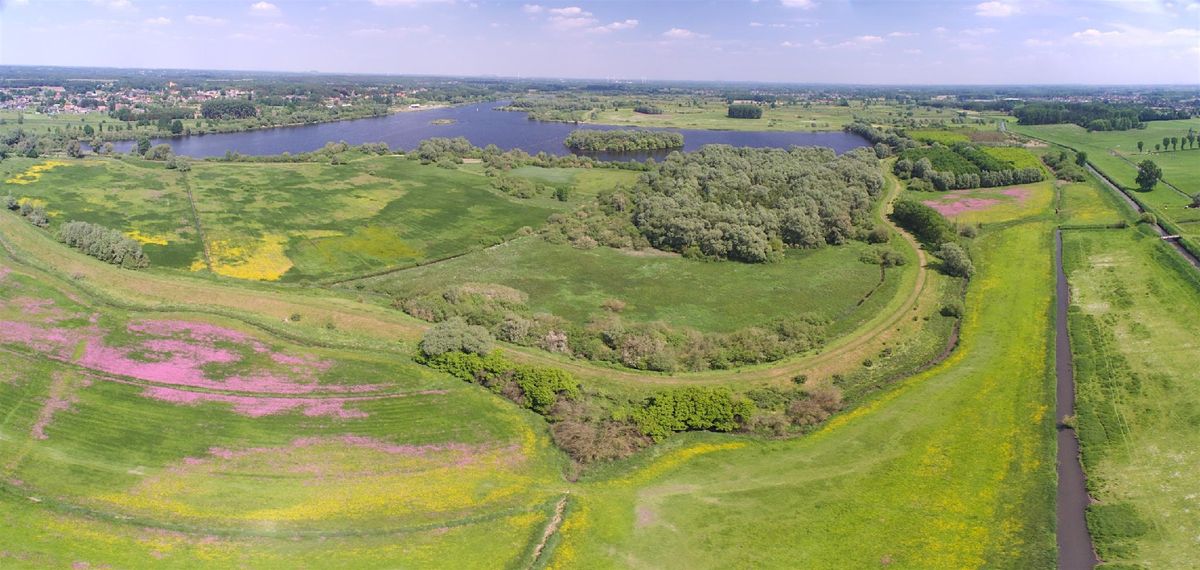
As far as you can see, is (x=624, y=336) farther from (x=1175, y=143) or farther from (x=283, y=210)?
(x=1175, y=143)

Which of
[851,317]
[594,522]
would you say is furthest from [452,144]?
[594,522]

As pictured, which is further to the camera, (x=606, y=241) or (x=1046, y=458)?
(x=606, y=241)

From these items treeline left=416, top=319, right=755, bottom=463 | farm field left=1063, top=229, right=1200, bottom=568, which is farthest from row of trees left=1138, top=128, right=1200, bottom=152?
treeline left=416, top=319, right=755, bottom=463

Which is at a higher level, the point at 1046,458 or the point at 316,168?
the point at 316,168

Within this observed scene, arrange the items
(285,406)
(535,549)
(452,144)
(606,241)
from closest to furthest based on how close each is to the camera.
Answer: (535,549) < (285,406) < (606,241) < (452,144)

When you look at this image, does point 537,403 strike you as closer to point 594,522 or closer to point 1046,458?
point 594,522

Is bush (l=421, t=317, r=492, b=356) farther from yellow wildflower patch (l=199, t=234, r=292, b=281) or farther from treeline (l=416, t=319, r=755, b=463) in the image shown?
yellow wildflower patch (l=199, t=234, r=292, b=281)

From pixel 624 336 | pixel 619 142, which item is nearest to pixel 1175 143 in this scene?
pixel 619 142
